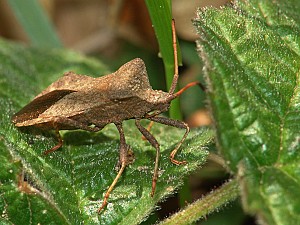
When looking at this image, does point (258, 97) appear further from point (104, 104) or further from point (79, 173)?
point (79, 173)

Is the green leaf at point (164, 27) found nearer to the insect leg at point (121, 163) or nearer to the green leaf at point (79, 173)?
the green leaf at point (79, 173)

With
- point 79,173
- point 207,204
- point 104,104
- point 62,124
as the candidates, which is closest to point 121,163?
point 79,173

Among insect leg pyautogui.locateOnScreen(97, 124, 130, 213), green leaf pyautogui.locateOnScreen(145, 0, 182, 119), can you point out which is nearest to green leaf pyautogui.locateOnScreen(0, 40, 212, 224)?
insect leg pyautogui.locateOnScreen(97, 124, 130, 213)

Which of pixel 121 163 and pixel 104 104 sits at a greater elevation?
pixel 104 104

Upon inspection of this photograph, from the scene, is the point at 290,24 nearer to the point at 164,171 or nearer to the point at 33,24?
the point at 164,171

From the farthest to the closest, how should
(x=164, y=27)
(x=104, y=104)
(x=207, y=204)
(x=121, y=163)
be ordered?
1. (x=164, y=27)
2. (x=104, y=104)
3. (x=121, y=163)
4. (x=207, y=204)

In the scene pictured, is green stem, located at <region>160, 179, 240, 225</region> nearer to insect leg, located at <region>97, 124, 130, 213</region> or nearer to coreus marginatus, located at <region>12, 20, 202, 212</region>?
insect leg, located at <region>97, 124, 130, 213</region>

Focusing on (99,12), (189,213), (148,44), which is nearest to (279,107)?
(189,213)
